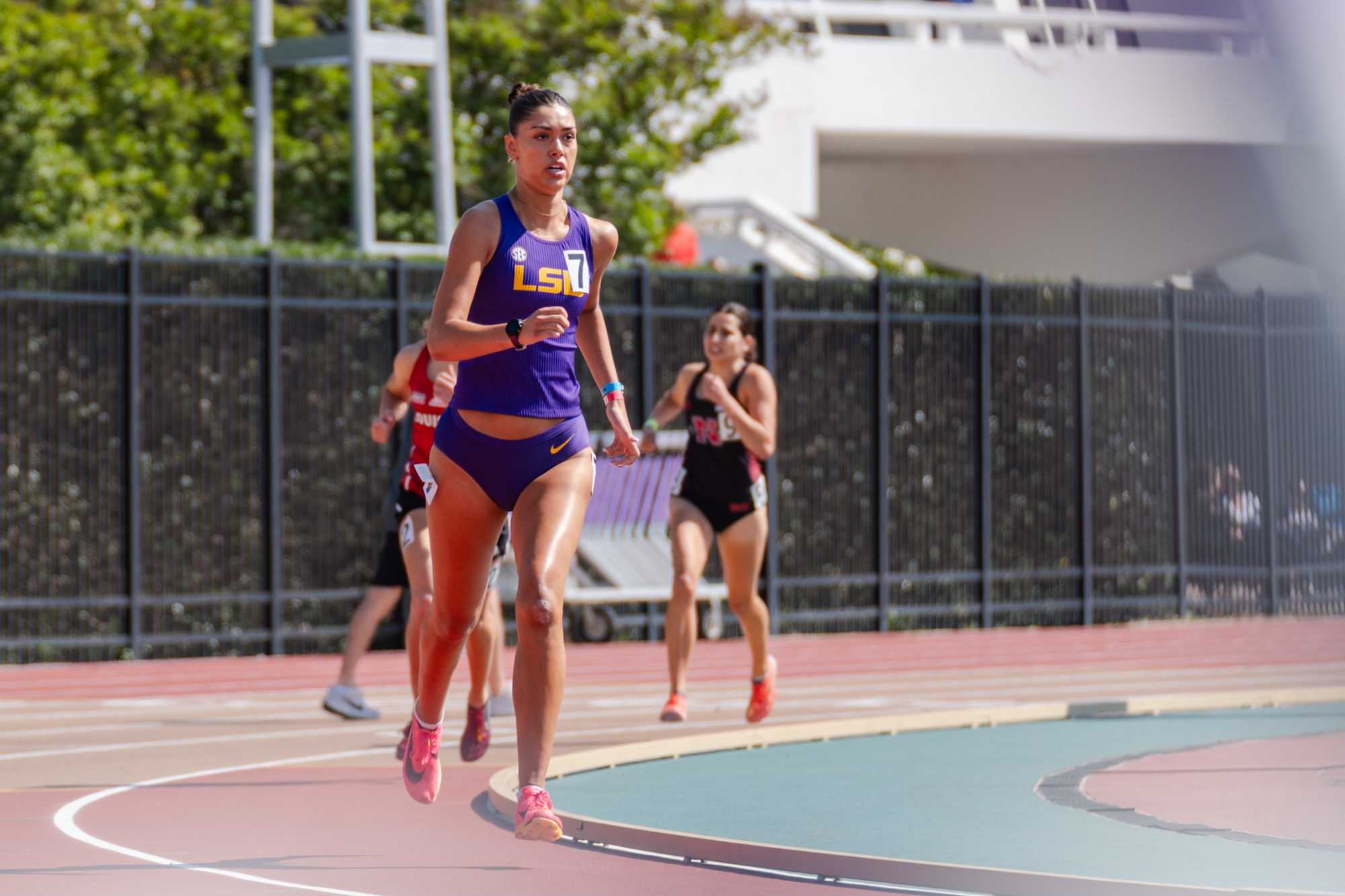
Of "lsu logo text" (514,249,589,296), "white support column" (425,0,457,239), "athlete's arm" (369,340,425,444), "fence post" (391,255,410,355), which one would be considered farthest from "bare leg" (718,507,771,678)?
"white support column" (425,0,457,239)

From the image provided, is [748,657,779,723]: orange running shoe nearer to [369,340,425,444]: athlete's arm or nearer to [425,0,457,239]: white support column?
[369,340,425,444]: athlete's arm

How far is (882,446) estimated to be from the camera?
767 inches

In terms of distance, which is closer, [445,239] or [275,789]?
[275,789]

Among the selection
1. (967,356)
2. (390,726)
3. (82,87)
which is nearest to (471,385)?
(390,726)

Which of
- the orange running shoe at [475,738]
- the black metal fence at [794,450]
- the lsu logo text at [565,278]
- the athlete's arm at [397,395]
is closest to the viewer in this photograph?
the lsu logo text at [565,278]

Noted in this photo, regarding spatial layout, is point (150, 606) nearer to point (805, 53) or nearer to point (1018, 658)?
point (1018, 658)

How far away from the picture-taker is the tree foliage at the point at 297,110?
24469mm

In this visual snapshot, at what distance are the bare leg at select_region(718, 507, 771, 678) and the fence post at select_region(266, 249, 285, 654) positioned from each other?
21.3ft

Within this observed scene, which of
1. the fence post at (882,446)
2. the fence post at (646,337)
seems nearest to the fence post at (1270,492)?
the fence post at (882,446)

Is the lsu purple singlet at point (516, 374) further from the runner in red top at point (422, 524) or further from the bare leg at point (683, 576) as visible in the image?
the bare leg at point (683, 576)

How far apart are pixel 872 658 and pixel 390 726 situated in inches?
241

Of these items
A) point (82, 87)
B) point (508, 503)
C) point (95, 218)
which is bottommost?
point (508, 503)

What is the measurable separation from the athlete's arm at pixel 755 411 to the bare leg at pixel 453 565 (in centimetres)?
376

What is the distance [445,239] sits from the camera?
20.7 metres
